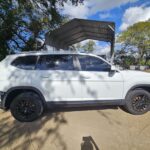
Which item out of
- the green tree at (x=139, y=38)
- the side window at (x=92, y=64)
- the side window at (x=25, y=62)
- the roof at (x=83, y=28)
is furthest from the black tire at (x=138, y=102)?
the green tree at (x=139, y=38)

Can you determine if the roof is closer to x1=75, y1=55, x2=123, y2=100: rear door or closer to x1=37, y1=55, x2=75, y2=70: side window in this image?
x1=75, y1=55, x2=123, y2=100: rear door

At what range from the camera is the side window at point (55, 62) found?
623 centimetres

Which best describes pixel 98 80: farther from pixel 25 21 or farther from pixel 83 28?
pixel 25 21

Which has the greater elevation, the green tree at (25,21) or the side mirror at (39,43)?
the green tree at (25,21)

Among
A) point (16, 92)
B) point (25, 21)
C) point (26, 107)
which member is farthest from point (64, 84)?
point (25, 21)

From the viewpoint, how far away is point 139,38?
3906 cm

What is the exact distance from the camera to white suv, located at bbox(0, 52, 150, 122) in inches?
237

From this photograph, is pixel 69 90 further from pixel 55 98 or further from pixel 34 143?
pixel 34 143

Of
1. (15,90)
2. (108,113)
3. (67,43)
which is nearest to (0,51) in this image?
(67,43)

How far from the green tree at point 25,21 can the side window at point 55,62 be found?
626cm

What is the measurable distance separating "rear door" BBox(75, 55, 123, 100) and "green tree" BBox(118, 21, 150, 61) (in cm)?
3360

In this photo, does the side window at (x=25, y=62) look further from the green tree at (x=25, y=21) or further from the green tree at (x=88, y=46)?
the green tree at (x=88, y=46)

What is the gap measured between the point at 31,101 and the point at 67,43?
13138 mm

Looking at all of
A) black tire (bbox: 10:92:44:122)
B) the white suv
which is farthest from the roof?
black tire (bbox: 10:92:44:122)
